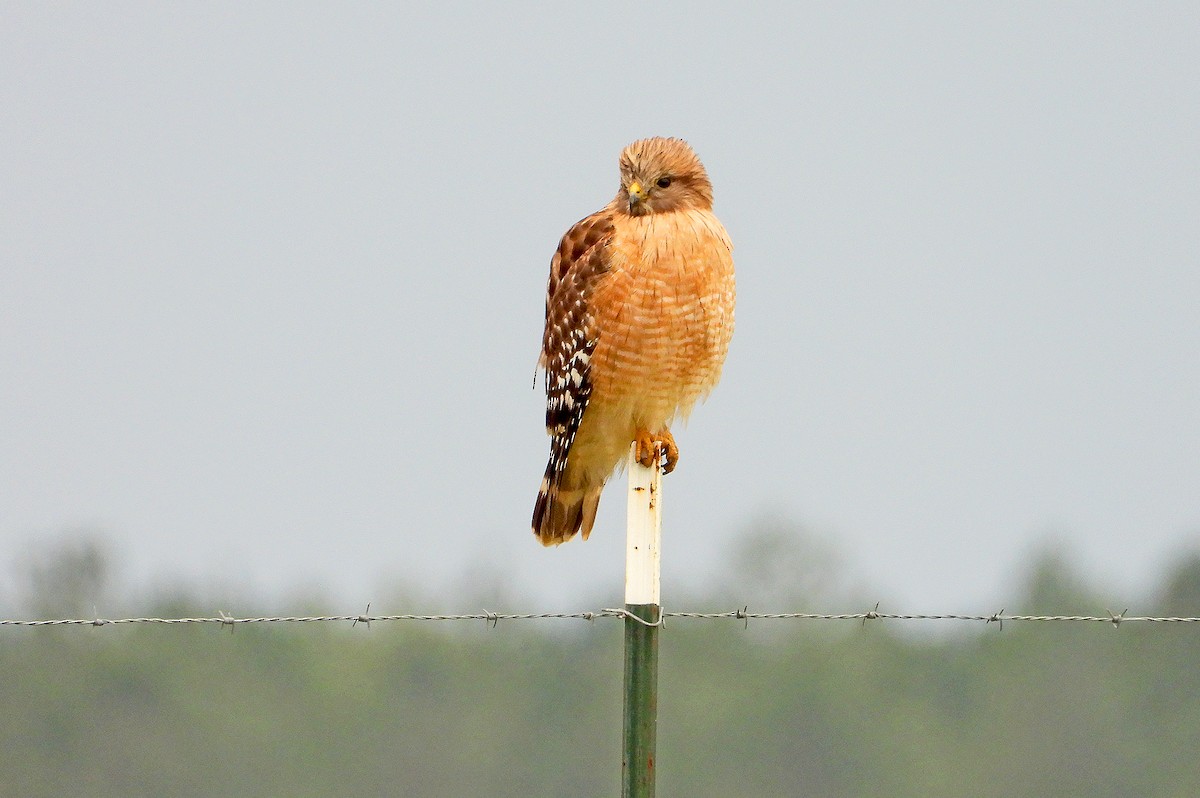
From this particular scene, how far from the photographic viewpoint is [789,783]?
39.5 meters

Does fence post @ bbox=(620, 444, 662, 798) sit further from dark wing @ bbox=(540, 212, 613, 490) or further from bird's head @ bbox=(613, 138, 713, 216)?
bird's head @ bbox=(613, 138, 713, 216)

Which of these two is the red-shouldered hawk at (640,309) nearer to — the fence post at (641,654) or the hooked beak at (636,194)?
the hooked beak at (636,194)

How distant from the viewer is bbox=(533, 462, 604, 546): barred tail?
6.96 meters

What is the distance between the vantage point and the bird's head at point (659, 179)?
6.60 meters

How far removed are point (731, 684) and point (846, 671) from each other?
2.66 meters

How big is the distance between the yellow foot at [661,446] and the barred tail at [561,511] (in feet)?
1.34

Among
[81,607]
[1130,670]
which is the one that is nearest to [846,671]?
[1130,670]

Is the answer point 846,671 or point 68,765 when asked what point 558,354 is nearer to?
point 68,765

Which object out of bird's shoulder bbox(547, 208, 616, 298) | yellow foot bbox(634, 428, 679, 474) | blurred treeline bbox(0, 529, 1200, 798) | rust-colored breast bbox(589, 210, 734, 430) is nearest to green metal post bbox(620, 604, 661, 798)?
yellow foot bbox(634, 428, 679, 474)

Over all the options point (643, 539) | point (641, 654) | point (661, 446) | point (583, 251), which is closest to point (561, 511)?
point (661, 446)

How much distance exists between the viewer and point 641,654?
5.16m

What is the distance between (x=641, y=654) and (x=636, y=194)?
200cm

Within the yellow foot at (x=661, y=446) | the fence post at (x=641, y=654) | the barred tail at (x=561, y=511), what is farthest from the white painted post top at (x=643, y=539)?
the barred tail at (x=561, y=511)

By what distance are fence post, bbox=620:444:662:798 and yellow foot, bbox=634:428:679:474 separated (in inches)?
42.7
